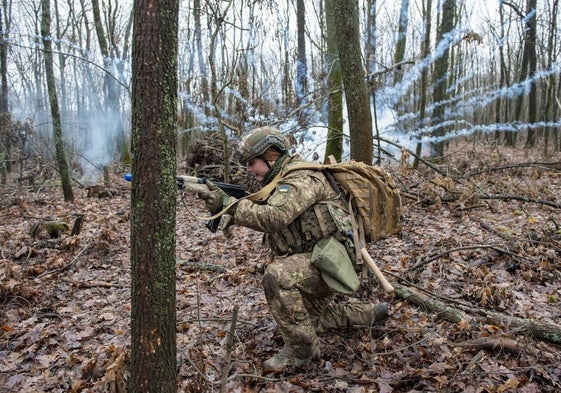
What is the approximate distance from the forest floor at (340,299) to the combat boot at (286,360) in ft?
0.22

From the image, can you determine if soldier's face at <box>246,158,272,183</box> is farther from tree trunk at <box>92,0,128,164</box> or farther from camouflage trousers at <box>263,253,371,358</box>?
tree trunk at <box>92,0,128,164</box>

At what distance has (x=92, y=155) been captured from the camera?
71.9 feet

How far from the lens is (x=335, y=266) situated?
3.29m

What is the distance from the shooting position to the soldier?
325 centimetres

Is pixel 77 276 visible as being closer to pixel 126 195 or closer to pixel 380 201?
pixel 380 201

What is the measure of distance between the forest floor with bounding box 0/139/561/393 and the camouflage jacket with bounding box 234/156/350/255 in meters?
0.89

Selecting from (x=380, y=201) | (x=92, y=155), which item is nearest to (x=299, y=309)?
(x=380, y=201)

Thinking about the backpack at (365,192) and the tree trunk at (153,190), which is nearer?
the tree trunk at (153,190)

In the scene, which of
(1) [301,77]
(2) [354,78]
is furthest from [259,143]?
(1) [301,77]

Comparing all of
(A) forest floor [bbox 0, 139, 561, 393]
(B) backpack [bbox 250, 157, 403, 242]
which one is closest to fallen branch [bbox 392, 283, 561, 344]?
(A) forest floor [bbox 0, 139, 561, 393]

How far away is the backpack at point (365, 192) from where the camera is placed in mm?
3447

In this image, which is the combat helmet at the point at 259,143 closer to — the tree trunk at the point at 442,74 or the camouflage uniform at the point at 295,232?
the camouflage uniform at the point at 295,232

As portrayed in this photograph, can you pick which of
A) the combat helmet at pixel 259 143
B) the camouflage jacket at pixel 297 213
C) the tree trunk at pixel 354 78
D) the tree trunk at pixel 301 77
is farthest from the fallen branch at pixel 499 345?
the tree trunk at pixel 301 77

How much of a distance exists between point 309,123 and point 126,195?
17.6 ft
